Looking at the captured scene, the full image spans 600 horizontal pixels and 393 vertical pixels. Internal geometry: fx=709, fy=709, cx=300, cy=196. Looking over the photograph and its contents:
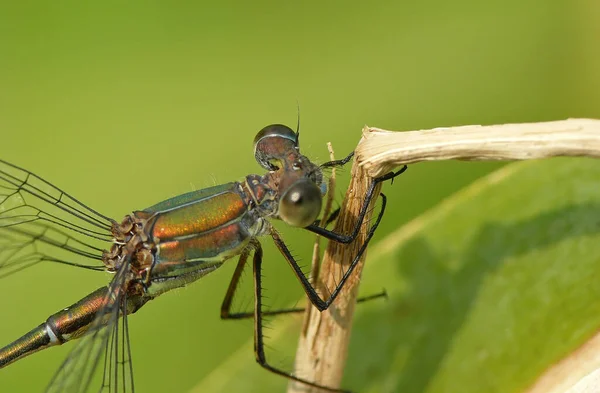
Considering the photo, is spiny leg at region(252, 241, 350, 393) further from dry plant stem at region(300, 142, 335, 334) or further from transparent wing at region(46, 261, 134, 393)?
transparent wing at region(46, 261, 134, 393)

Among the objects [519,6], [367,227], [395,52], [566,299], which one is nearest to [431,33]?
[395,52]

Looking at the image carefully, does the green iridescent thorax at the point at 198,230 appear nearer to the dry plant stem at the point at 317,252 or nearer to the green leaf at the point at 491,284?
the dry plant stem at the point at 317,252

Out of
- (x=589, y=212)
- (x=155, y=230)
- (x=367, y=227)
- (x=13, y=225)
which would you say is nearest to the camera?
(x=589, y=212)

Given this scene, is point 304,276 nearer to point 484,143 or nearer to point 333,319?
point 333,319

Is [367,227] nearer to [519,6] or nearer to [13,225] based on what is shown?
[519,6]

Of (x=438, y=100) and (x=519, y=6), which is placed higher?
(x=519, y=6)

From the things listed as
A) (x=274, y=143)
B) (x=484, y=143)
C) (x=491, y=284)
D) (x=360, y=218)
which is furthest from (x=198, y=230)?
(x=484, y=143)

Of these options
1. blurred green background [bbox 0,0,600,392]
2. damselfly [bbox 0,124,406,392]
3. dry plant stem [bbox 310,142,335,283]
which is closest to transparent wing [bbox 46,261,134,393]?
damselfly [bbox 0,124,406,392]
